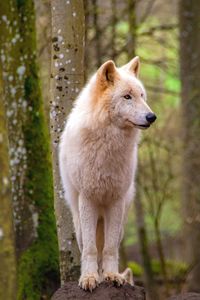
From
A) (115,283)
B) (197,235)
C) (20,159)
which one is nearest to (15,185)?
(20,159)

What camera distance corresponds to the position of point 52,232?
30.6ft

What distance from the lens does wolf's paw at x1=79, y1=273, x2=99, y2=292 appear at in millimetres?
7098

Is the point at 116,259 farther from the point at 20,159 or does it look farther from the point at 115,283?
the point at 20,159

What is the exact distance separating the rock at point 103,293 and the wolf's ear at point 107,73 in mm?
2022

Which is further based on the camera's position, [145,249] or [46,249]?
[145,249]

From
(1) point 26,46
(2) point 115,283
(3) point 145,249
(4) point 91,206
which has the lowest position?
(3) point 145,249

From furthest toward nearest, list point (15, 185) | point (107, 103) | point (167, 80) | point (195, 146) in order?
point (167, 80) < point (195, 146) < point (15, 185) < point (107, 103)

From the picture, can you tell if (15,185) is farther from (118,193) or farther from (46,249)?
(118,193)

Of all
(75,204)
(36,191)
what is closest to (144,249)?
(36,191)

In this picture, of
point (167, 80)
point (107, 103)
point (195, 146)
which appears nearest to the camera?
point (107, 103)

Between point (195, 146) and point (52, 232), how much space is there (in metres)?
7.78

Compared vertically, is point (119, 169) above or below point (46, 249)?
above

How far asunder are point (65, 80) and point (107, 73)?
4.66ft

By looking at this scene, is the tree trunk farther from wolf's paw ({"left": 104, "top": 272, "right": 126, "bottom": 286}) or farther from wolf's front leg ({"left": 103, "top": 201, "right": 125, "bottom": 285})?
wolf's paw ({"left": 104, "top": 272, "right": 126, "bottom": 286})
